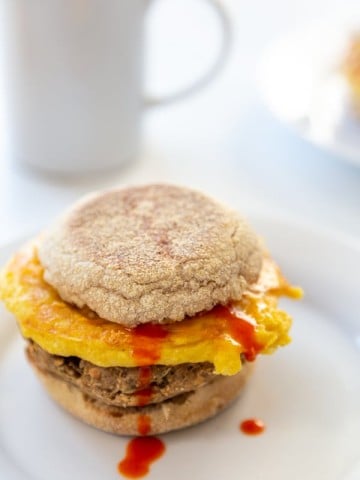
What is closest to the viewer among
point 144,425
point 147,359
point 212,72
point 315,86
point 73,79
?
point 147,359

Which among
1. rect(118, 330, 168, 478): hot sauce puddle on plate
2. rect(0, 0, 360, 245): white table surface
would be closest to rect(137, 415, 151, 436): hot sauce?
rect(118, 330, 168, 478): hot sauce puddle on plate

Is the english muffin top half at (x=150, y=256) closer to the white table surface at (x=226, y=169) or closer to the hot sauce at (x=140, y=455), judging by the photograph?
the hot sauce at (x=140, y=455)

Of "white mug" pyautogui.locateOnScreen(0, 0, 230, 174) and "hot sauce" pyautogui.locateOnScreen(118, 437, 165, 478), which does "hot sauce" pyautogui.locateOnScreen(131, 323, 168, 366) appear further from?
"white mug" pyautogui.locateOnScreen(0, 0, 230, 174)

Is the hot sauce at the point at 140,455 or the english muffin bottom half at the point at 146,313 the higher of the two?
the english muffin bottom half at the point at 146,313

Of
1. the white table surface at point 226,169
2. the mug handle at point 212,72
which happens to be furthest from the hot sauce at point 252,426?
the mug handle at point 212,72

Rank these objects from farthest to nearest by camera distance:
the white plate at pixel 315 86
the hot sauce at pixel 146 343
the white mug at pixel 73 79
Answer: the white plate at pixel 315 86, the white mug at pixel 73 79, the hot sauce at pixel 146 343

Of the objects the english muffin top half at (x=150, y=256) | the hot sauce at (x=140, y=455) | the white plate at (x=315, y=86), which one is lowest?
the hot sauce at (x=140, y=455)

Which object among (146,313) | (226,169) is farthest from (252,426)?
(226,169)

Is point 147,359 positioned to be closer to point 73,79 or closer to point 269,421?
point 269,421
